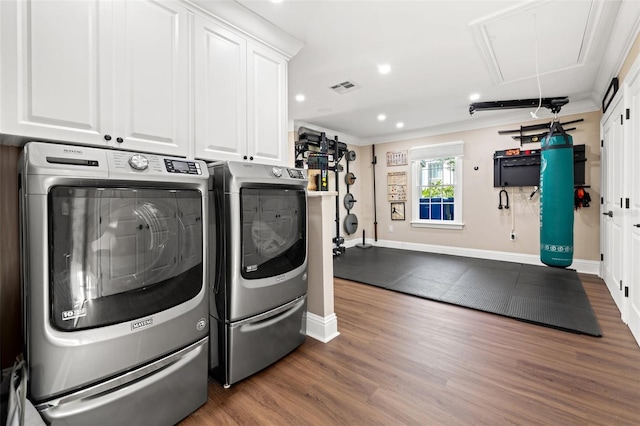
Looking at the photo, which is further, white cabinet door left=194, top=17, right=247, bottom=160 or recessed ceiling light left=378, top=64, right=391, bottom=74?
recessed ceiling light left=378, top=64, right=391, bottom=74

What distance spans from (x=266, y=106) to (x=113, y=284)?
5.34 feet

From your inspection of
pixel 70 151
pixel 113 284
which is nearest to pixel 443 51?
pixel 70 151

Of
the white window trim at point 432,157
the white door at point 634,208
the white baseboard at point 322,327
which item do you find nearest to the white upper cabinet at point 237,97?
the white baseboard at point 322,327

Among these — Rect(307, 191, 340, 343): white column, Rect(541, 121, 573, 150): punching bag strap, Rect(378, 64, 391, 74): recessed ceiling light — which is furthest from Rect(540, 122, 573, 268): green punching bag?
Rect(307, 191, 340, 343): white column

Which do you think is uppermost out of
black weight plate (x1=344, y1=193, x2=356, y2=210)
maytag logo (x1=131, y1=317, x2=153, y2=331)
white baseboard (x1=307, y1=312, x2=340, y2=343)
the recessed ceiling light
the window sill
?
the recessed ceiling light

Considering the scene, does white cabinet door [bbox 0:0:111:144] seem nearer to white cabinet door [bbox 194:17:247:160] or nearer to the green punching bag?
white cabinet door [bbox 194:17:247:160]

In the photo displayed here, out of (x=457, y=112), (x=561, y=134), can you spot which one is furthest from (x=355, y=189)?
(x=561, y=134)

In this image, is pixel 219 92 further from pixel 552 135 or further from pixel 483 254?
pixel 483 254

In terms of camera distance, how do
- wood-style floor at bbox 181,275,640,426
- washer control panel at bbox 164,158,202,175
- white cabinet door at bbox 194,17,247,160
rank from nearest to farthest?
washer control panel at bbox 164,158,202,175
wood-style floor at bbox 181,275,640,426
white cabinet door at bbox 194,17,247,160

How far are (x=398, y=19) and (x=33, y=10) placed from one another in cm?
224

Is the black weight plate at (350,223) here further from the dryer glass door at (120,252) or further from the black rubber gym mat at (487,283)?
the dryer glass door at (120,252)

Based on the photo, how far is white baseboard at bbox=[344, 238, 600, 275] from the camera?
432 cm

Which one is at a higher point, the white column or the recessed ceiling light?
the recessed ceiling light

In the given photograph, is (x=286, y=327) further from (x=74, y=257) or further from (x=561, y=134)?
(x=561, y=134)
